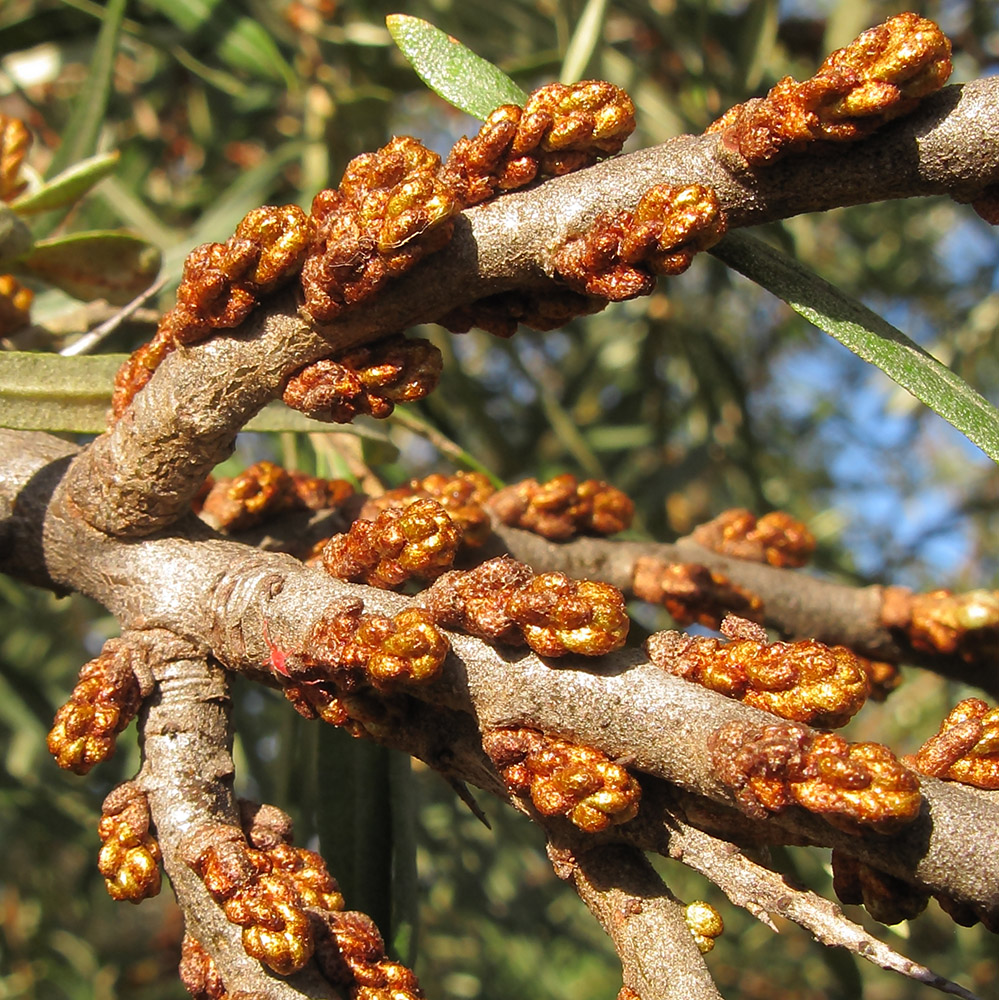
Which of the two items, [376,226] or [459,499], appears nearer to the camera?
[376,226]

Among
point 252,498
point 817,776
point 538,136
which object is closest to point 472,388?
point 252,498

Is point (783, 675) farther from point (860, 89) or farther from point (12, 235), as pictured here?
point (12, 235)

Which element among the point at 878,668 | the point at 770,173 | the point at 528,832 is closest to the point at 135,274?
the point at 770,173

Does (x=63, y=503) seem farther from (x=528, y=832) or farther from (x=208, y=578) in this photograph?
(x=528, y=832)

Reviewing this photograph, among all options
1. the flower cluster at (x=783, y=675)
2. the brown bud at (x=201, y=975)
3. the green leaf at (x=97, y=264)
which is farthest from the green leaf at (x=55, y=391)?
the flower cluster at (x=783, y=675)

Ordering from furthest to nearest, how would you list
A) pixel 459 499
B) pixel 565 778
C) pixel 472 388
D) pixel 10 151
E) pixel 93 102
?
pixel 472 388 → pixel 93 102 → pixel 10 151 → pixel 459 499 → pixel 565 778

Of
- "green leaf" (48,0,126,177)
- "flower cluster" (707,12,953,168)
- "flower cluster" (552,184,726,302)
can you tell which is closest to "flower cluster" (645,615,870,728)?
"flower cluster" (552,184,726,302)

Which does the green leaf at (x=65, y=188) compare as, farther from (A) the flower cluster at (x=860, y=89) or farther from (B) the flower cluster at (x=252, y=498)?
(A) the flower cluster at (x=860, y=89)
